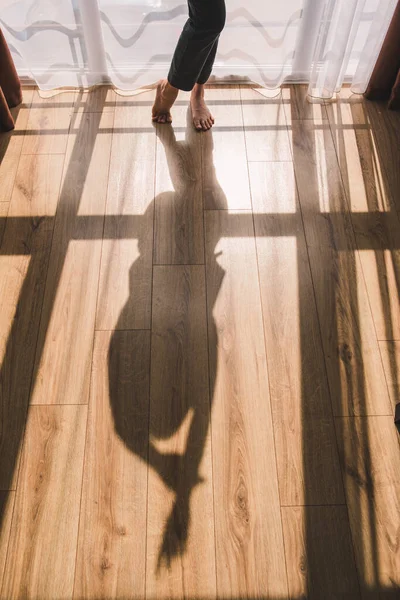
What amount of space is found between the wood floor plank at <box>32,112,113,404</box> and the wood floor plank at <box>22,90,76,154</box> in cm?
5

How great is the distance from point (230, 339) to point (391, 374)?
472mm

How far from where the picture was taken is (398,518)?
1373 mm

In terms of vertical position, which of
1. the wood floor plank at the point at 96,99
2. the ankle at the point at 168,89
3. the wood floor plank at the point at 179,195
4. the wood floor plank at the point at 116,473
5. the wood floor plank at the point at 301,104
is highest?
the ankle at the point at 168,89

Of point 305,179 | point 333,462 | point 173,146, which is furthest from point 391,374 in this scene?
point 173,146

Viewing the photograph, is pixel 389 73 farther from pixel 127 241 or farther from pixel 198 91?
pixel 127 241

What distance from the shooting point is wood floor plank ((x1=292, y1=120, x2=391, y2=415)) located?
1.57m

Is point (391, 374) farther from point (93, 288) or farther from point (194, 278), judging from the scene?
point (93, 288)

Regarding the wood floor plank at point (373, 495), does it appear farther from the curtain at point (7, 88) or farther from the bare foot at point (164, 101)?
the curtain at point (7, 88)

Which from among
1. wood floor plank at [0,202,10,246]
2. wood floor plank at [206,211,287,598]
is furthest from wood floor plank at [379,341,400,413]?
wood floor plank at [0,202,10,246]

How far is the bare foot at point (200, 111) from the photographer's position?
2.14 meters

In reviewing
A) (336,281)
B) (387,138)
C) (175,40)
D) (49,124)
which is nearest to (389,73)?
(387,138)

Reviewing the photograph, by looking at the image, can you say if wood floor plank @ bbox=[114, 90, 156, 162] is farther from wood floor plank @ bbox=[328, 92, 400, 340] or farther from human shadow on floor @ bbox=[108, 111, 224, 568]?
wood floor plank @ bbox=[328, 92, 400, 340]

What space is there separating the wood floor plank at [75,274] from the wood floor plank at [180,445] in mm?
208

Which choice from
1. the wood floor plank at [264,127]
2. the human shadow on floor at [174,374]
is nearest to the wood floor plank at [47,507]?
the human shadow on floor at [174,374]
